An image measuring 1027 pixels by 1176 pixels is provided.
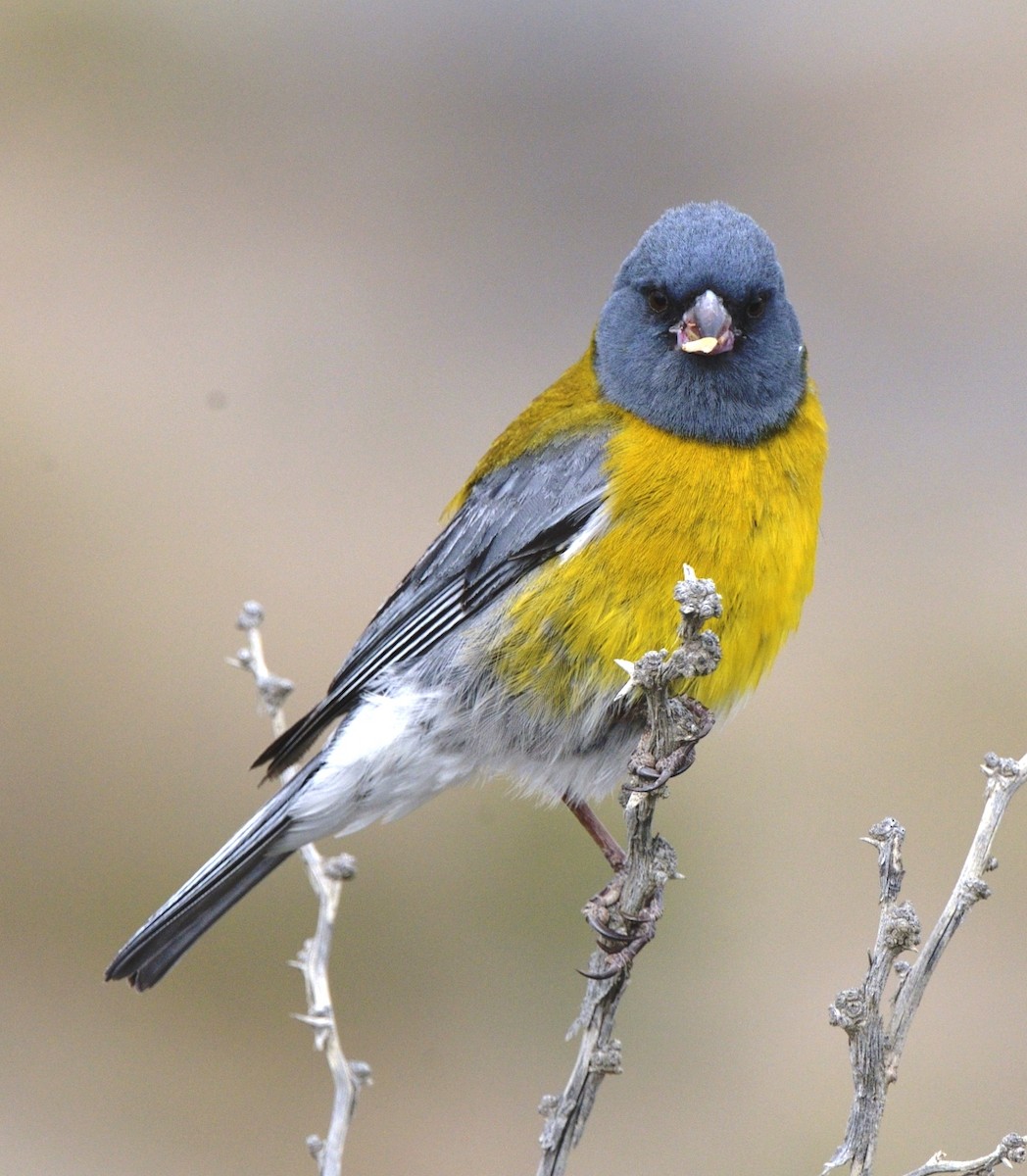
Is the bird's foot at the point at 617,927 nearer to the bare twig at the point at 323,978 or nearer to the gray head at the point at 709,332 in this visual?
the bare twig at the point at 323,978

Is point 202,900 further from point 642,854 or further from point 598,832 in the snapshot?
point 642,854

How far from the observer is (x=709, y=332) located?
4523mm

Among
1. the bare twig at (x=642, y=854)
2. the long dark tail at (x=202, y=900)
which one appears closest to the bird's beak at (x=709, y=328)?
the bare twig at (x=642, y=854)

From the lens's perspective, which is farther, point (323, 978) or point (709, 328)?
point (709, 328)

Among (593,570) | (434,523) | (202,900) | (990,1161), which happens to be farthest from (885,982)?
(434,523)

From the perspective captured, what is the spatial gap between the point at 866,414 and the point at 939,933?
6934mm

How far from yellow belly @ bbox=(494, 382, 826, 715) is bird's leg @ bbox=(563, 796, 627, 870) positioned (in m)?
0.64

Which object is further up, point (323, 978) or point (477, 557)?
point (477, 557)

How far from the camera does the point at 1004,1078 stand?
6508 millimetres

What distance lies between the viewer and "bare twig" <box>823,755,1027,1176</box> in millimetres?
3035

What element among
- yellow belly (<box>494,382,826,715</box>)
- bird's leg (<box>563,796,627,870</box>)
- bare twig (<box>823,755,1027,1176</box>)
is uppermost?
yellow belly (<box>494,382,826,715</box>)

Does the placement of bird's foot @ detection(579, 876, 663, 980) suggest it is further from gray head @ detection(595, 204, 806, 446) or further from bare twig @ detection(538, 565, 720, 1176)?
gray head @ detection(595, 204, 806, 446)

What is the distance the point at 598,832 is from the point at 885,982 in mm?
2116

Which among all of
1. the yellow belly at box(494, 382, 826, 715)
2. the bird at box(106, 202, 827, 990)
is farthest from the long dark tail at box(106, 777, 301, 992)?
the yellow belly at box(494, 382, 826, 715)
